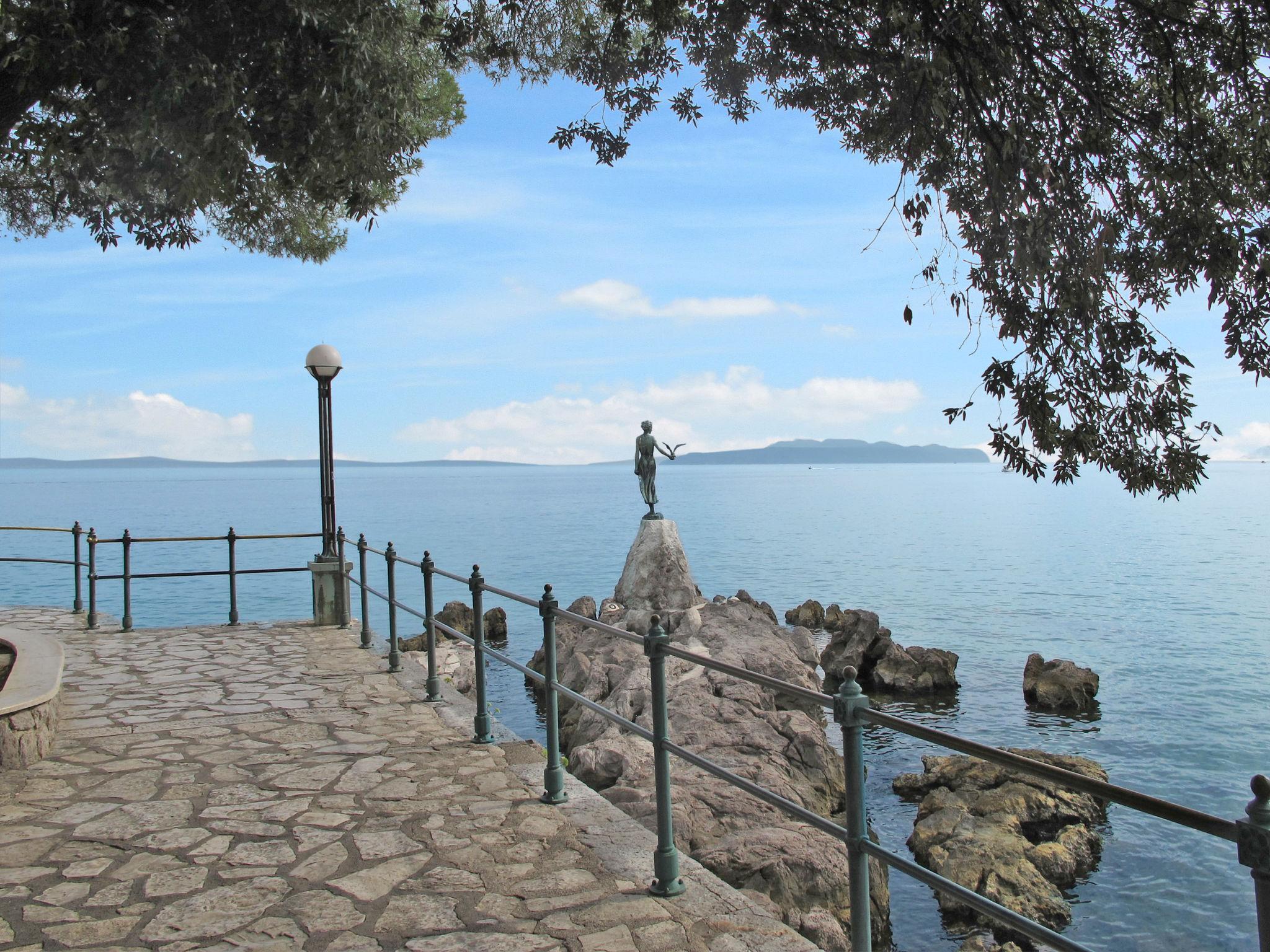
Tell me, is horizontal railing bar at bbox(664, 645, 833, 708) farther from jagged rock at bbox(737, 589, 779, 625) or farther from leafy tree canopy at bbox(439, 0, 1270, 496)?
jagged rock at bbox(737, 589, 779, 625)

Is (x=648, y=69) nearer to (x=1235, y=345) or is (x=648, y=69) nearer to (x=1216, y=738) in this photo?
(x=1235, y=345)

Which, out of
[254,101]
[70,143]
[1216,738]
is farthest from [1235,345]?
[1216,738]

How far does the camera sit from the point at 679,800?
8.48 metres

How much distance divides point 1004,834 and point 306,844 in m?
8.34

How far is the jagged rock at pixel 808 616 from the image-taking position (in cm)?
2978

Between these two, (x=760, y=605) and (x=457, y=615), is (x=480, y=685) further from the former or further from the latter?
(x=457, y=615)

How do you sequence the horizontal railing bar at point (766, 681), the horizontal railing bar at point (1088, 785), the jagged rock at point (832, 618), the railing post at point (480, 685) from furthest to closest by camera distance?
the jagged rock at point (832, 618), the railing post at point (480, 685), the horizontal railing bar at point (766, 681), the horizontal railing bar at point (1088, 785)

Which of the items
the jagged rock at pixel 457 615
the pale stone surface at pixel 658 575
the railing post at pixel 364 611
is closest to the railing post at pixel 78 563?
the railing post at pixel 364 611

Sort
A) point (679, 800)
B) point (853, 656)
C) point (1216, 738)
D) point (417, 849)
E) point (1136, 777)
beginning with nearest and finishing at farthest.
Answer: point (417, 849) < point (679, 800) < point (1136, 777) < point (1216, 738) < point (853, 656)

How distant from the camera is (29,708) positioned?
5996 mm

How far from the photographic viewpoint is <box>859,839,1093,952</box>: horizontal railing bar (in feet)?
7.54

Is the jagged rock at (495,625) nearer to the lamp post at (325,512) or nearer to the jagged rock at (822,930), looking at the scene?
the lamp post at (325,512)

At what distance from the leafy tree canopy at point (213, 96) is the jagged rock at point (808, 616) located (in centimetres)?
2458

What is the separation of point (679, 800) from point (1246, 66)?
22.5ft
